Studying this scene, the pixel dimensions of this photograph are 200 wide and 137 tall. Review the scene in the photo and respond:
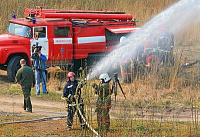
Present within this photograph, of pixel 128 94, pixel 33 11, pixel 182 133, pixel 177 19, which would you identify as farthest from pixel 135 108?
pixel 177 19

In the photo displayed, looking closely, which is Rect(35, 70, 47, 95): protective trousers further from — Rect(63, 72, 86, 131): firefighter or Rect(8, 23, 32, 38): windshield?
Rect(63, 72, 86, 131): firefighter

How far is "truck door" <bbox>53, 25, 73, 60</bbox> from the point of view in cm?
1791

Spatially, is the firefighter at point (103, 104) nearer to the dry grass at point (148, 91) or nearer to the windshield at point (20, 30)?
the dry grass at point (148, 91)

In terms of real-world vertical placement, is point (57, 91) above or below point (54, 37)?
below

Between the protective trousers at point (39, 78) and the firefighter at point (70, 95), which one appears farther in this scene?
the protective trousers at point (39, 78)

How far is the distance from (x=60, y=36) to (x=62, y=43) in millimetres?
274

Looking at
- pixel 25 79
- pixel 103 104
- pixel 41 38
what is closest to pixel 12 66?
pixel 41 38

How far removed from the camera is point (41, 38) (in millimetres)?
17625

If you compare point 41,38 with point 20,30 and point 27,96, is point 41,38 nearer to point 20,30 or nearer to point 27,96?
point 20,30

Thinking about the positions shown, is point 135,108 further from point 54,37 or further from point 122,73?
point 54,37

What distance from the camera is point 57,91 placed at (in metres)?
16.6

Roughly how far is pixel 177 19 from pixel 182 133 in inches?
437

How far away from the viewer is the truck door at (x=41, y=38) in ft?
57.4

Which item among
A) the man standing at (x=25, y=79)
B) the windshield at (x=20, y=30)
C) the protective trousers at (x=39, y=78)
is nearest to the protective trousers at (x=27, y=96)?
the man standing at (x=25, y=79)
